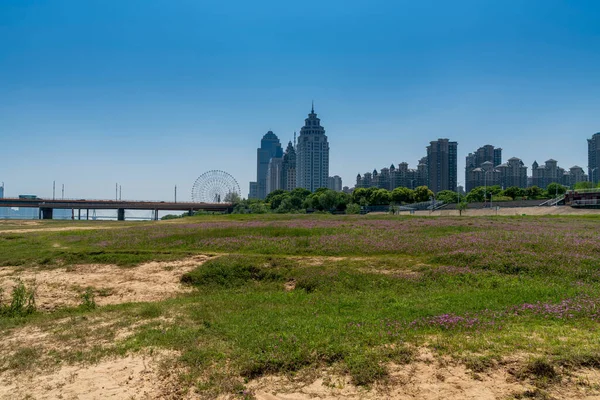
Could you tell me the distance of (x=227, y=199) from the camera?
16262cm

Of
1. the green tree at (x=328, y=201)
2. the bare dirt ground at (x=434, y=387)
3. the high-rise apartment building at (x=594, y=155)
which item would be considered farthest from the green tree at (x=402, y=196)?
the bare dirt ground at (x=434, y=387)

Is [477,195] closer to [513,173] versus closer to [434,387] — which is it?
[513,173]

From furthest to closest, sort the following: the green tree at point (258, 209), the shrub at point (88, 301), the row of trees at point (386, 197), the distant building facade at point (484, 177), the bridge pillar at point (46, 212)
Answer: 1. the distant building facade at point (484, 177)
2. the bridge pillar at point (46, 212)
3. the row of trees at point (386, 197)
4. the green tree at point (258, 209)
5. the shrub at point (88, 301)

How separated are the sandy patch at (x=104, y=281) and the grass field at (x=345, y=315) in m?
0.49

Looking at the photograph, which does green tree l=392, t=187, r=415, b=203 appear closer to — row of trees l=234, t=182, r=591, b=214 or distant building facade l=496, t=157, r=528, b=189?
row of trees l=234, t=182, r=591, b=214

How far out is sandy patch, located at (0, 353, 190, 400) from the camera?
909 cm

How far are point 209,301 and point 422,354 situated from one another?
32.9 ft

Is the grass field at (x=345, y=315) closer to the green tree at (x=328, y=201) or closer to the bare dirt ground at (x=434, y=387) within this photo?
the bare dirt ground at (x=434, y=387)

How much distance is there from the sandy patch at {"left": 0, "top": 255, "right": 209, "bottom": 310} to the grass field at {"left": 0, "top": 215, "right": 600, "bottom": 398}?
1.59ft

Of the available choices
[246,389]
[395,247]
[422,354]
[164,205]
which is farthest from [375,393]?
[164,205]

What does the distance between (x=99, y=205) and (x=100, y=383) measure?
13321cm

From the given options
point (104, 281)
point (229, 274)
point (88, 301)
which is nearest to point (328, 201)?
point (229, 274)

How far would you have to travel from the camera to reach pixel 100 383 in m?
9.64

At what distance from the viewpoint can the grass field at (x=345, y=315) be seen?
9750 mm
